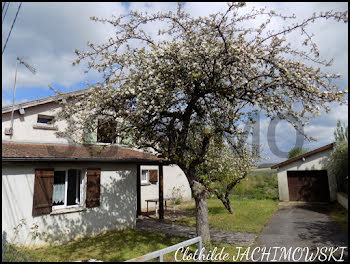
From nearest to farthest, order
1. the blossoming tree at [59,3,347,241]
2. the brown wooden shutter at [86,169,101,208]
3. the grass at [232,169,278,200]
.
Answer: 1. the blossoming tree at [59,3,347,241]
2. the brown wooden shutter at [86,169,101,208]
3. the grass at [232,169,278,200]

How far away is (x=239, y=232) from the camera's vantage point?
34.3 feet

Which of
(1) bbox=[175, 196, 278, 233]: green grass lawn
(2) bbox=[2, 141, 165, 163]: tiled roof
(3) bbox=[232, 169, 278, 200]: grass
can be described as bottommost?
(1) bbox=[175, 196, 278, 233]: green grass lawn

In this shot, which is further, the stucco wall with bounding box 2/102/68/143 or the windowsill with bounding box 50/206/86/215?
the stucco wall with bounding box 2/102/68/143

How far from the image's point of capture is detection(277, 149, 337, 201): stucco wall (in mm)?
19328

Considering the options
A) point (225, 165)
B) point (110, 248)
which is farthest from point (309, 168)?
point (110, 248)

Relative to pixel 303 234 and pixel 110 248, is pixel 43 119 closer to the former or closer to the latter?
pixel 110 248

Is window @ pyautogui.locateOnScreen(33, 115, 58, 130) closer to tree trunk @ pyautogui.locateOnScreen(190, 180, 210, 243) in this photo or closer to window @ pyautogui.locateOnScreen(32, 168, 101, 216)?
window @ pyautogui.locateOnScreen(32, 168, 101, 216)

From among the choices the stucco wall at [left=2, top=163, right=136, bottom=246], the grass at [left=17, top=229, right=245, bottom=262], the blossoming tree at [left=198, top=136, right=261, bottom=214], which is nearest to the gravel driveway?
the grass at [left=17, top=229, right=245, bottom=262]

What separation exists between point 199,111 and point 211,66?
1787mm

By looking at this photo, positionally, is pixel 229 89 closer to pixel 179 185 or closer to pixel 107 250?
pixel 107 250

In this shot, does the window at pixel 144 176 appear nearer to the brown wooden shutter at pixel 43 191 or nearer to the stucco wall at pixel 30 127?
the stucco wall at pixel 30 127

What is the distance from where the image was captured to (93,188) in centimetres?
1034

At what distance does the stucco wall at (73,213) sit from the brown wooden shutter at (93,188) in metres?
0.22

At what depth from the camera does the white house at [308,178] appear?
64.5ft
